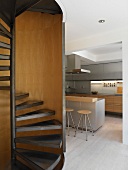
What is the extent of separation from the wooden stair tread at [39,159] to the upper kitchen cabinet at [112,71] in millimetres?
4962

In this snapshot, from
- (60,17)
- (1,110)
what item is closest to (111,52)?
(60,17)

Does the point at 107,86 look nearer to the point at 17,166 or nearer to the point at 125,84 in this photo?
the point at 125,84

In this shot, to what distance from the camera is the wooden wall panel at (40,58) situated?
109 inches

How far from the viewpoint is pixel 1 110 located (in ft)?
7.73

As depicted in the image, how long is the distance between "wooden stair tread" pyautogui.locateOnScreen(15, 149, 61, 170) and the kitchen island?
2.14 m

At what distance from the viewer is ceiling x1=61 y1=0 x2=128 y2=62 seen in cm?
233

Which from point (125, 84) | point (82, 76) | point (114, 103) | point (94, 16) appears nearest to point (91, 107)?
point (125, 84)

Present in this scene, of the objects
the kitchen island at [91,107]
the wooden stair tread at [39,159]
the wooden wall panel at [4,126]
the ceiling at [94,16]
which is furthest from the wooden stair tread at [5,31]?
the kitchen island at [91,107]

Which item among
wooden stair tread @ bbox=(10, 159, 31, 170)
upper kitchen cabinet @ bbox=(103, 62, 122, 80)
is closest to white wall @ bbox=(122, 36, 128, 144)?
wooden stair tread @ bbox=(10, 159, 31, 170)

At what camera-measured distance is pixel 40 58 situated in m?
2.92

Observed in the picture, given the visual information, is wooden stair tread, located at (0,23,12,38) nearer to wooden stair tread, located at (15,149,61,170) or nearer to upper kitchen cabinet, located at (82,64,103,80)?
wooden stair tread, located at (15,149,61,170)

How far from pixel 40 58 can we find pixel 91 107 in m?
2.19

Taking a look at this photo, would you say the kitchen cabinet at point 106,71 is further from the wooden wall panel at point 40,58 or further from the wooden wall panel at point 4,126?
the wooden wall panel at point 4,126

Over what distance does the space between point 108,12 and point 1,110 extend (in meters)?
2.72
